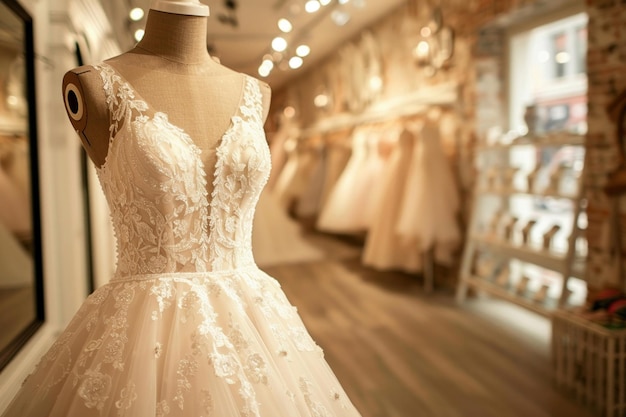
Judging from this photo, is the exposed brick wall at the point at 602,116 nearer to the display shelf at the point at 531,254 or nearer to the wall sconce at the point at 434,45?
the display shelf at the point at 531,254

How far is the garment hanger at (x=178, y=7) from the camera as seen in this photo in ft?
4.06

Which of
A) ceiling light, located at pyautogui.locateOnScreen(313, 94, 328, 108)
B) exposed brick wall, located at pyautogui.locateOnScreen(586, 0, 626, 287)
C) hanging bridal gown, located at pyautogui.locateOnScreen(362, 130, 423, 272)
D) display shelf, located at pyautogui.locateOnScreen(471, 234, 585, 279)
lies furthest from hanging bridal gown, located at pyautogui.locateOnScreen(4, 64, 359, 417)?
ceiling light, located at pyautogui.locateOnScreen(313, 94, 328, 108)

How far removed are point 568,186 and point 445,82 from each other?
177 centimetres

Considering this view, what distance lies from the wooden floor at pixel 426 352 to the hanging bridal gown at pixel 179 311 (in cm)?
141

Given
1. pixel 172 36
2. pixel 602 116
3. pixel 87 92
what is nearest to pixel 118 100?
pixel 87 92

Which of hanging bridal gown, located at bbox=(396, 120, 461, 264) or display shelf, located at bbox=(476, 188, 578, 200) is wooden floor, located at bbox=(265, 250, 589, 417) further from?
display shelf, located at bbox=(476, 188, 578, 200)

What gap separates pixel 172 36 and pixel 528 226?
3033 mm

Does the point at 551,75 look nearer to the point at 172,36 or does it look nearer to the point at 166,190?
the point at 172,36

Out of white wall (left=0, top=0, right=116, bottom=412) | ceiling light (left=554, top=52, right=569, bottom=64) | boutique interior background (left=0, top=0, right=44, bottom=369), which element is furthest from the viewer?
ceiling light (left=554, top=52, right=569, bottom=64)

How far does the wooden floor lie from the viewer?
8.13 ft

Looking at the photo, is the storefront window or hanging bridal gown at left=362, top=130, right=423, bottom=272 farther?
hanging bridal gown at left=362, top=130, right=423, bottom=272

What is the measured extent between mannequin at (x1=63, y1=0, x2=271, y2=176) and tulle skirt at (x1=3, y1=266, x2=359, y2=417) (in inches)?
12.0

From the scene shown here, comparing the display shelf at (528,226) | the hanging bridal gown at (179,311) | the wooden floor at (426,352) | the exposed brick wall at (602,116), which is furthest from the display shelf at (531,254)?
the hanging bridal gown at (179,311)

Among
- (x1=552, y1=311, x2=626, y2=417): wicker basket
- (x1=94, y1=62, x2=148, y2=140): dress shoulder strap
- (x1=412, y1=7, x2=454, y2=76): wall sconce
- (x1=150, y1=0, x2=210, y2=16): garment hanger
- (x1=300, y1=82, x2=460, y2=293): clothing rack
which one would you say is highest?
(x1=412, y1=7, x2=454, y2=76): wall sconce
